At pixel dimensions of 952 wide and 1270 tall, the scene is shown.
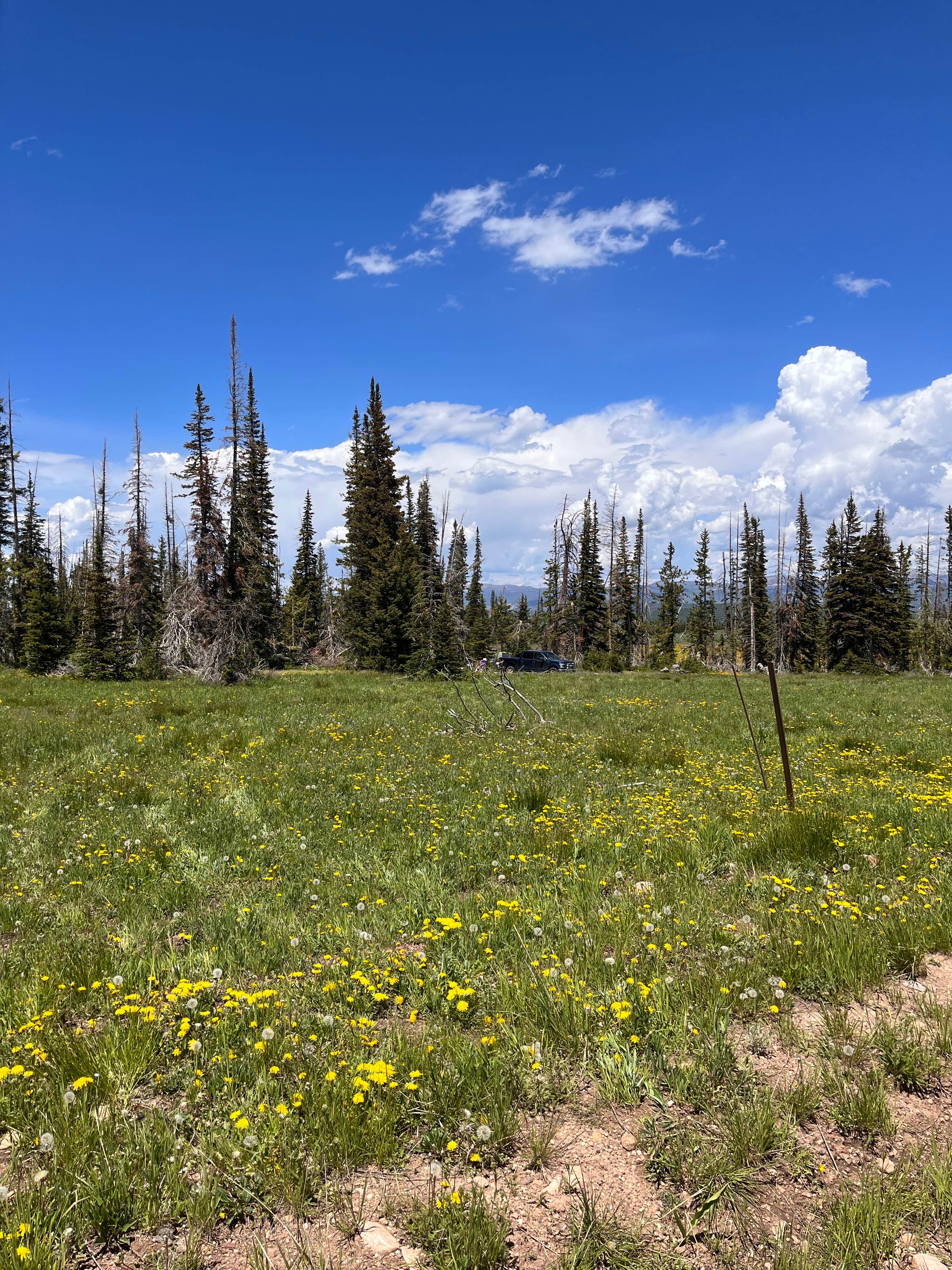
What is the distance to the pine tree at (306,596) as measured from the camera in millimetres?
65250

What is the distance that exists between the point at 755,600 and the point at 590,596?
25744 mm

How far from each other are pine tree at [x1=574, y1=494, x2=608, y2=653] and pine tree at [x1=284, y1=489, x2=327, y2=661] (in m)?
26.1

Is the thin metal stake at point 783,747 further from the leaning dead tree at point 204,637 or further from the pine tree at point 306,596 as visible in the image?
the pine tree at point 306,596

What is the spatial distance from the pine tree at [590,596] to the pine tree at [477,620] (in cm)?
1119

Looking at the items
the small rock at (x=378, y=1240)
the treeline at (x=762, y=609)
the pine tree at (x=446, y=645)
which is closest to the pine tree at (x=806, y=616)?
the treeline at (x=762, y=609)

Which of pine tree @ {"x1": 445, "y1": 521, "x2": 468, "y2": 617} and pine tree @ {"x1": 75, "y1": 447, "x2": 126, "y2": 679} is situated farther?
pine tree @ {"x1": 445, "y1": 521, "x2": 468, "y2": 617}

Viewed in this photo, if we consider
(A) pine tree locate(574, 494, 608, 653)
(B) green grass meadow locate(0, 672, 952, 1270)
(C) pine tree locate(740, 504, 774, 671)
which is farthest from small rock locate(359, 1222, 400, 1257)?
(C) pine tree locate(740, 504, 774, 671)

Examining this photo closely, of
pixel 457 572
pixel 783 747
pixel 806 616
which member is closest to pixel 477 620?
pixel 457 572

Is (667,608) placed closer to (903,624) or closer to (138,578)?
(903,624)

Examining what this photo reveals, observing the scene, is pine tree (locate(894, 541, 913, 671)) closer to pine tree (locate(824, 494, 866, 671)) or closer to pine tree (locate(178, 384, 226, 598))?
pine tree (locate(824, 494, 866, 671))

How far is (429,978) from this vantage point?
4.52 meters

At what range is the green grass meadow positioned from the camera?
2.91m

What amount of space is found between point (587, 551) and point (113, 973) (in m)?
62.3

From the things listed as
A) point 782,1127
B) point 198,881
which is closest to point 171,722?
point 198,881
